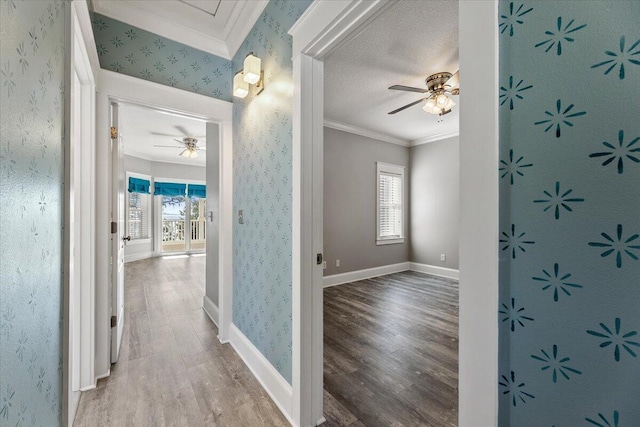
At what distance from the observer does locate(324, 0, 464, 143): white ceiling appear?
6.87ft

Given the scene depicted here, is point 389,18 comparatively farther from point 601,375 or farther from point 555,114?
point 601,375

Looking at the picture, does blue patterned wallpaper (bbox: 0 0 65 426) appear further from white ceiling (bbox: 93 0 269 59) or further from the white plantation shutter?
the white plantation shutter

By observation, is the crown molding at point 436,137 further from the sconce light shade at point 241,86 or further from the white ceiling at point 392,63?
the sconce light shade at point 241,86

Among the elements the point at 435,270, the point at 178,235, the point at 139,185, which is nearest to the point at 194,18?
the point at 435,270

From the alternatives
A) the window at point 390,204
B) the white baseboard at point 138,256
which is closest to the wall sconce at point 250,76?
the window at point 390,204

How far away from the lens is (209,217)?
308 cm

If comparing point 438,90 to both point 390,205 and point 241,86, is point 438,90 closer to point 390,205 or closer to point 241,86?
point 241,86

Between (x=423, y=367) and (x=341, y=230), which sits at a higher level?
(x=341, y=230)

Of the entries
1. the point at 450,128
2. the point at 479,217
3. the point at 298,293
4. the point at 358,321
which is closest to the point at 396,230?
the point at 450,128

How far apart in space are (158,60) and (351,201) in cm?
331

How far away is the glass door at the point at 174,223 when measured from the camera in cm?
747

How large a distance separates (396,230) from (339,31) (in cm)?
460

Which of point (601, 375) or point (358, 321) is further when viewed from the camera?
point (358, 321)

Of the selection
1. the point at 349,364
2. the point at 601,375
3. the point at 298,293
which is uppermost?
the point at 601,375
